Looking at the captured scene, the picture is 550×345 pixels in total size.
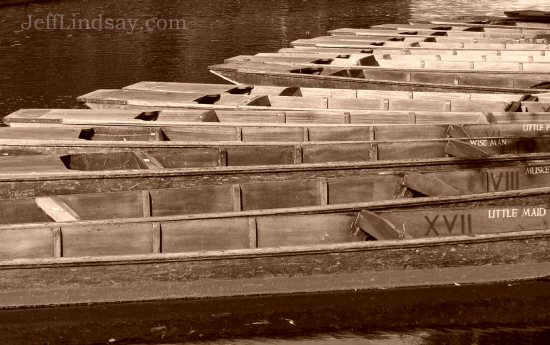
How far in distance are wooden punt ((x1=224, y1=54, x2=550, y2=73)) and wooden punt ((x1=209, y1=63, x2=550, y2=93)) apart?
0.08 meters

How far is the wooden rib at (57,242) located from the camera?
32.2ft

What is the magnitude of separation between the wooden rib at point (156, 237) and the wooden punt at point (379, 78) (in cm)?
820

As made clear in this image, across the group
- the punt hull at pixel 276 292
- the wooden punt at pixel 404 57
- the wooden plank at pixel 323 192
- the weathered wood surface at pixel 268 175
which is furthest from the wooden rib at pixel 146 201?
the wooden punt at pixel 404 57

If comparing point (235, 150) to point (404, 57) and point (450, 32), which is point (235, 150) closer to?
point (404, 57)

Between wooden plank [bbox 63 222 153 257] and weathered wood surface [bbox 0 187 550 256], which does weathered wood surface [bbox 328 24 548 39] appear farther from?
wooden plank [bbox 63 222 153 257]

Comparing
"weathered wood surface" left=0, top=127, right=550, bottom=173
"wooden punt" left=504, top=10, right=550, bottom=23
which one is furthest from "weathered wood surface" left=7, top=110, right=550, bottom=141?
"wooden punt" left=504, top=10, right=550, bottom=23

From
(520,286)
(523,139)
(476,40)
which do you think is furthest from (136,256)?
(476,40)

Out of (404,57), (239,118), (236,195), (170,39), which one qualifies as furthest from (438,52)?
(170,39)

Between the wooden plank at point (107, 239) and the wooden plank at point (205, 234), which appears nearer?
the wooden plank at point (107, 239)

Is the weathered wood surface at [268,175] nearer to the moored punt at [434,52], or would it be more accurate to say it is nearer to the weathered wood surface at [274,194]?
the weathered wood surface at [274,194]

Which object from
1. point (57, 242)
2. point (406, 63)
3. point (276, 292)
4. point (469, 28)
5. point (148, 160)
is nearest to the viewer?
point (57, 242)

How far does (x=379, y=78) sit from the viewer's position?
18.8 m

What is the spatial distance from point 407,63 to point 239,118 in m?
5.85

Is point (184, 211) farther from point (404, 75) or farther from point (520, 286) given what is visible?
point (404, 75)
